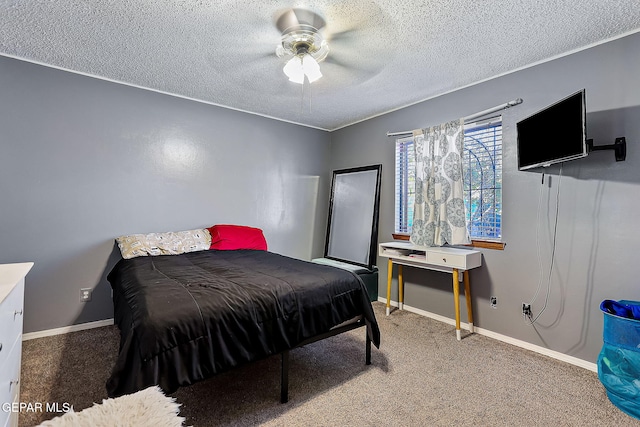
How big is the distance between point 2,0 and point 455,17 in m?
2.86

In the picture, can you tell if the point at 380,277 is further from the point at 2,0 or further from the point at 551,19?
the point at 2,0

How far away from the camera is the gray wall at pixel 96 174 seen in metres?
2.58

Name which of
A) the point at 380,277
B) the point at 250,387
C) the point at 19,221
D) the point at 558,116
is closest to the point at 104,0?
the point at 19,221

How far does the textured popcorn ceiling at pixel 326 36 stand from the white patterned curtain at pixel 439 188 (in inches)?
19.4

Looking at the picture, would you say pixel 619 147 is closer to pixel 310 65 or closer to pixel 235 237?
pixel 310 65

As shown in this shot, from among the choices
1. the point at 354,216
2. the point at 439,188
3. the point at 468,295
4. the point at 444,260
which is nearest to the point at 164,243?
the point at 354,216

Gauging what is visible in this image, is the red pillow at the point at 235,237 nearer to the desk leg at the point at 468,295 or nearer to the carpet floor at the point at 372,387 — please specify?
the carpet floor at the point at 372,387

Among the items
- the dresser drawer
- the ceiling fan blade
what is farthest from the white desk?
the dresser drawer

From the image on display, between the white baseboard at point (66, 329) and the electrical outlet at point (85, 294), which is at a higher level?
the electrical outlet at point (85, 294)

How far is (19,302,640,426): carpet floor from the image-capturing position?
1670mm

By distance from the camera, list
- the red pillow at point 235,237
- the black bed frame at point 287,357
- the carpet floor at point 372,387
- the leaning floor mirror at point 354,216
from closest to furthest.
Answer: the carpet floor at point 372,387, the black bed frame at point 287,357, the red pillow at point 235,237, the leaning floor mirror at point 354,216

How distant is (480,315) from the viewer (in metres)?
2.84

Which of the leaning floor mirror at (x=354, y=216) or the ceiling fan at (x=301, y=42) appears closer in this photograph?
the ceiling fan at (x=301, y=42)

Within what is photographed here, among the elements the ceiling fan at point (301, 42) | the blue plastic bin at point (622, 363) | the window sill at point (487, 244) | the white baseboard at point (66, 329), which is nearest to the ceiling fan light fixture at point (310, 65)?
the ceiling fan at point (301, 42)
